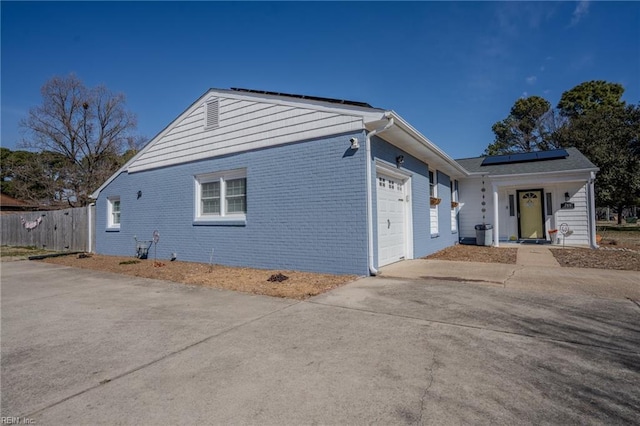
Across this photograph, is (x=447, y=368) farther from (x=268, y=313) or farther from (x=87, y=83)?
(x=87, y=83)

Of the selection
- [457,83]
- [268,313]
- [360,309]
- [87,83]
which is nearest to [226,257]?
[268,313]

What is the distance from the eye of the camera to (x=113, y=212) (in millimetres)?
13406


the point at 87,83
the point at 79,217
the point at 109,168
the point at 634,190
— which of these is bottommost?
the point at 79,217

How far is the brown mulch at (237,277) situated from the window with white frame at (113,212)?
129 inches

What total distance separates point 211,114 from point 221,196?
8.51 feet

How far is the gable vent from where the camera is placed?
32.1 feet

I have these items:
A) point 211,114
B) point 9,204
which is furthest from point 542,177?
point 9,204

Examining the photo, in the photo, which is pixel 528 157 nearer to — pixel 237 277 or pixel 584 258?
pixel 584 258

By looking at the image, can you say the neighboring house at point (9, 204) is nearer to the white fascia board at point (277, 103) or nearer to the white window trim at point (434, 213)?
the white fascia board at point (277, 103)

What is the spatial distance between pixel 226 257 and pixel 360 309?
5.66 metres

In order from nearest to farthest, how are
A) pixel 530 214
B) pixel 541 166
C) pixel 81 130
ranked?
pixel 541 166, pixel 530 214, pixel 81 130

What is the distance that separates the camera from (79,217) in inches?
566

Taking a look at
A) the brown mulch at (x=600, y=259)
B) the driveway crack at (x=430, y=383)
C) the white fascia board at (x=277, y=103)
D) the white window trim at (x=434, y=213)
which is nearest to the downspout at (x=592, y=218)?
the brown mulch at (x=600, y=259)

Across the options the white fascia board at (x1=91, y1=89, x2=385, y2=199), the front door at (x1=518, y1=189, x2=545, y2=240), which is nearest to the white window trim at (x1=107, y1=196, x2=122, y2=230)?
the white fascia board at (x1=91, y1=89, x2=385, y2=199)
